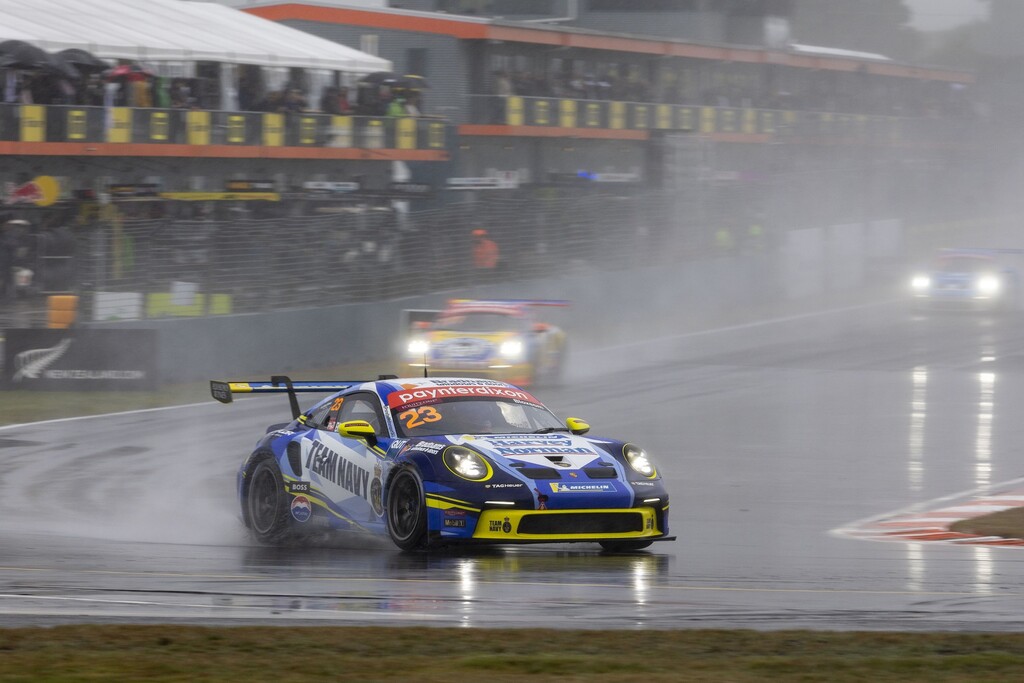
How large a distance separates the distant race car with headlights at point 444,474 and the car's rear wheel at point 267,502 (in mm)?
11

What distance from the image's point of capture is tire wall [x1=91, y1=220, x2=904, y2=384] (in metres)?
23.7

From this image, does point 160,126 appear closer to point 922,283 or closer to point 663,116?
point 922,283

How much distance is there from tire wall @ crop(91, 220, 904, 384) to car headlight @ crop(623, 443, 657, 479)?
13906 millimetres

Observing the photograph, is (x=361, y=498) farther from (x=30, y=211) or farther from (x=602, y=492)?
(x=30, y=211)

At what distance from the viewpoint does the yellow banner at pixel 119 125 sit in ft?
97.9

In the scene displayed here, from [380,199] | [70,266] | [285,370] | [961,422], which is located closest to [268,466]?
[961,422]

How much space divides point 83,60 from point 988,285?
789 inches

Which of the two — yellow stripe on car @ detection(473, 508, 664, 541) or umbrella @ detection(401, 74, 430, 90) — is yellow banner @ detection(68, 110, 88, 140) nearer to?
umbrella @ detection(401, 74, 430, 90)

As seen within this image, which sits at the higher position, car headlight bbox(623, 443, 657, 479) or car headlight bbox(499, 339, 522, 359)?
car headlight bbox(623, 443, 657, 479)

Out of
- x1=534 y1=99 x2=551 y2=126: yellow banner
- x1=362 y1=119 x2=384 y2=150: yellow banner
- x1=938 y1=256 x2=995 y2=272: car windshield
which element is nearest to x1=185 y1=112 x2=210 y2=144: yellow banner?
x1=362 y1=119 x2=384 y2=150: yellow banner

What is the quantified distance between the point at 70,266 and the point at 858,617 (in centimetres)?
1694

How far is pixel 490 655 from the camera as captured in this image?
630 cm

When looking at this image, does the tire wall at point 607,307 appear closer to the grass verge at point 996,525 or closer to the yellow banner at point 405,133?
the yellow banner at point 405,133

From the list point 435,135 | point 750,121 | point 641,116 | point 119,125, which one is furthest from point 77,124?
point 750,121
